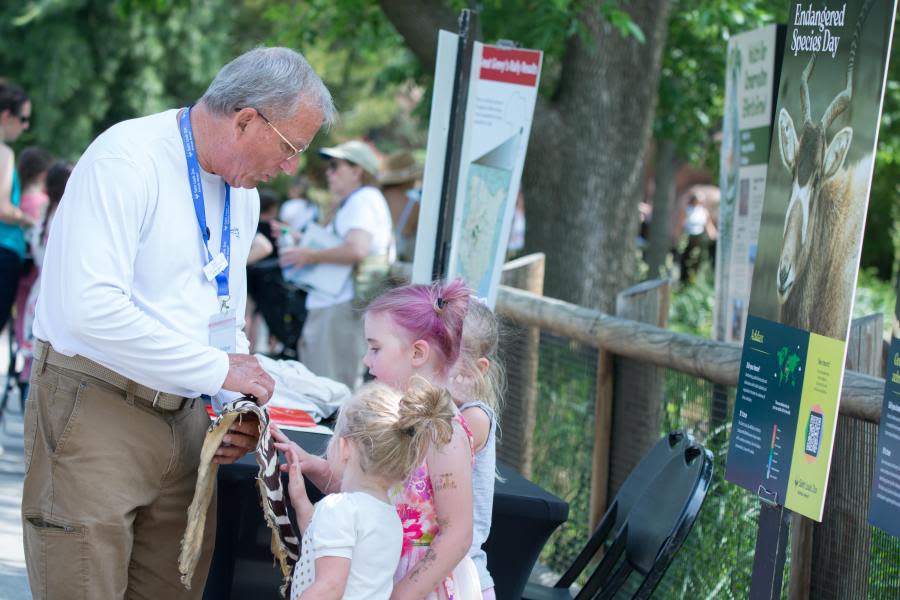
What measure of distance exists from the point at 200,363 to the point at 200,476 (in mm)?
289

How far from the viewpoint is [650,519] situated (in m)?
3.45

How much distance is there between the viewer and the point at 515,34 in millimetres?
9008

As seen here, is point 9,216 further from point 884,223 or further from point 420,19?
point 884,223

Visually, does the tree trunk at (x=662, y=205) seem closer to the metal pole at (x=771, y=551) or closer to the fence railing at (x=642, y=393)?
the fence railing at (x=642, y=393)

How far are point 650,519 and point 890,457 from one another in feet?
2.87

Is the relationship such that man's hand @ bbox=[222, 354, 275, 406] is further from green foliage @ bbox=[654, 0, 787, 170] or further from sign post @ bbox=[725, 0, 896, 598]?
green foliage @ bbox=[654, 0, 787, 170]

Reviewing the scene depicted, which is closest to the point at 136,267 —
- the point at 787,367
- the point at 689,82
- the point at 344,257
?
the point at 787,367

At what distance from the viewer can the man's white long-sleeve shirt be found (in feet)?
8.50

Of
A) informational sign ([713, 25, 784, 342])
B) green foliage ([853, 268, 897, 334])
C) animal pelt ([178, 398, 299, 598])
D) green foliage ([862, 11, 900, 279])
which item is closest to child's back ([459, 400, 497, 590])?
animal pelt ([178, 398, 299, 598])

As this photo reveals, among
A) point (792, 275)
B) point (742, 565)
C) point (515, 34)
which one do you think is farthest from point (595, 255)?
point (792, 275)

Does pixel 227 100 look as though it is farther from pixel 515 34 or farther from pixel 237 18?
pixel 237 18

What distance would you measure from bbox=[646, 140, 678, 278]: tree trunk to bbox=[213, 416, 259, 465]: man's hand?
13900 mm

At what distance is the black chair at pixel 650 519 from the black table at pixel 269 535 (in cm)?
24

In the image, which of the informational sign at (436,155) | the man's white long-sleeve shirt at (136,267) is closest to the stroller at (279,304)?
the informational sign at (436,155)
